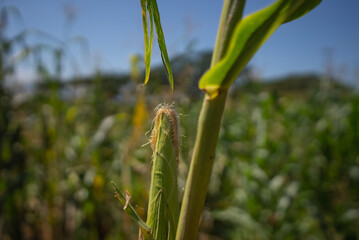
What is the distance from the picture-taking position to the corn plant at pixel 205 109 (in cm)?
23

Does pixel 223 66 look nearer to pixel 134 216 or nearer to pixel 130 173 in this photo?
pixel 134 216

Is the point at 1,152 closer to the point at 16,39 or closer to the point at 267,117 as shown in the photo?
the point at 16,39

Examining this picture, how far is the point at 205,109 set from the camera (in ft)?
0.82

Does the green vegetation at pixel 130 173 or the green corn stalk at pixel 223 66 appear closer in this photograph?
the green corn stalk at pixel 223 66

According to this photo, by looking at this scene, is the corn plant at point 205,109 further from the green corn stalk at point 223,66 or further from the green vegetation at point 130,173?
the green vegetation at point 130,173

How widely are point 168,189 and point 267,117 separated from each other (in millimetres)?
2018

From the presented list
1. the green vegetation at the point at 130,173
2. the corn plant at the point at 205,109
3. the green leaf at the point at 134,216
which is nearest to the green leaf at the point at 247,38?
the corn plant at the point at 205,109

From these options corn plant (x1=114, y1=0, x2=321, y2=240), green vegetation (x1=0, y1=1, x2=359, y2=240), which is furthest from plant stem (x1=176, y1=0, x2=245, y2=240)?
green vegetation (x1=0, y1=1, x2=359, y2=240)

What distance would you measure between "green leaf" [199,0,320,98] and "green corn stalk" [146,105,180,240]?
6 centimetres

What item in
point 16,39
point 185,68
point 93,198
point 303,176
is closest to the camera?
point 185,68

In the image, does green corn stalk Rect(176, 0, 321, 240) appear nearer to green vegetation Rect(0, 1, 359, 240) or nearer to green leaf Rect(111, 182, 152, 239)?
green leaf Rect(111, 182, 152, 239)

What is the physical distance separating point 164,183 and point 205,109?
0.09m

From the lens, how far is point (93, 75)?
1975mm

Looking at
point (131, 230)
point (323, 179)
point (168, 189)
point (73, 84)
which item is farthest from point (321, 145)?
point (168, 189)
